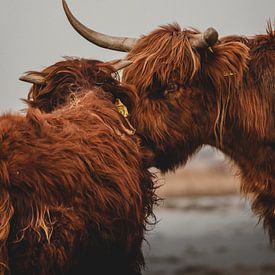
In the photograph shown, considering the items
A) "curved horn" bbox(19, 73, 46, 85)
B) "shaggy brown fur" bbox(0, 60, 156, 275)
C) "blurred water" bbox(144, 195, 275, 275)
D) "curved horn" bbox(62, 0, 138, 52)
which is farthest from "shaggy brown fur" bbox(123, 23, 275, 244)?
"blurred water" bbox(144, 195, 275, 275)

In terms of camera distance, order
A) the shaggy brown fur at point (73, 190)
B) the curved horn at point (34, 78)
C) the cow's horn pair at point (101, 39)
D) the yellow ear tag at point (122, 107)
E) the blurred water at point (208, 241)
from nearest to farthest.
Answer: the shaggy brown fur at point (73, 190)
the yellow ear tag at point (122, 107)
the curved horn at point (34, 78)
the cow's horn pair at point (101, 39)
the blurred water at point (208, 241)

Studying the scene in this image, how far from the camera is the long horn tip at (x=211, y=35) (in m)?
5.68

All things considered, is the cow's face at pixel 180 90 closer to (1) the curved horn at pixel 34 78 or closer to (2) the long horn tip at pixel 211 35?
(2) the long horn tip at pixel 211 35

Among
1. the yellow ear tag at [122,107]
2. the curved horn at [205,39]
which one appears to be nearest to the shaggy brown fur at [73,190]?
the yellow ear tag at [122,107]

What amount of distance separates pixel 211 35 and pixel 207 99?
41 centimetres

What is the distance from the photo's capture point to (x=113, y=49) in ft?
20.7

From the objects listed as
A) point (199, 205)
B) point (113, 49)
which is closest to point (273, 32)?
point (113, 49)

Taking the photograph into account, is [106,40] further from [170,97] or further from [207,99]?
[207,99]

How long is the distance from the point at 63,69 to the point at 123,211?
3.56 ft

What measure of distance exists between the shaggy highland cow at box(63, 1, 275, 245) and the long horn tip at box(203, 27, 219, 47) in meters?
0.01

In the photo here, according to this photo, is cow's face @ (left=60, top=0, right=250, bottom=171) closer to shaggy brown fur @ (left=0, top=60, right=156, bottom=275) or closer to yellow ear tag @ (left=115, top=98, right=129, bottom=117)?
yellow ear tag @ (left=115, top=98, right=129, bottom=117)

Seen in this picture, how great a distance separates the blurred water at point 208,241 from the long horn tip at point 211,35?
9.11 feet

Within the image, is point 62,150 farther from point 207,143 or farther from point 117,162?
point 207,143

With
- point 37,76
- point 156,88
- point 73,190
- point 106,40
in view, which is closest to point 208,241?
point 106,40
